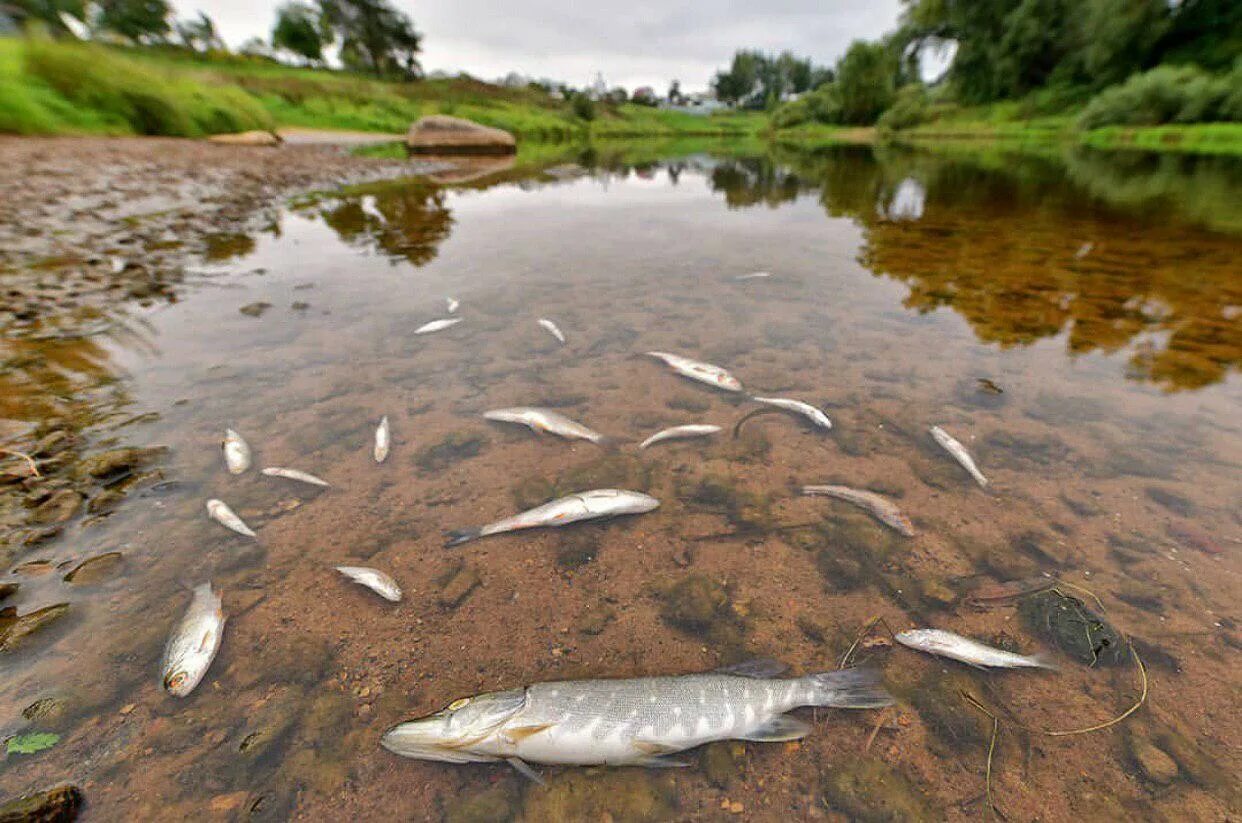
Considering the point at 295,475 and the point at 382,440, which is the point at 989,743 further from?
the point at 295,475

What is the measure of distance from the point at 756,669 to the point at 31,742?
3.00m

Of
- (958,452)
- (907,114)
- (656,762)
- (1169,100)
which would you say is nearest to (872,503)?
(958,452)

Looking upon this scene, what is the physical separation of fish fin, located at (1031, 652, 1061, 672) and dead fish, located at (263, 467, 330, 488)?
4.23m

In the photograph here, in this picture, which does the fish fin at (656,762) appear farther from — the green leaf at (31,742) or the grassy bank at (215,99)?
the grassy bank at (215,99)

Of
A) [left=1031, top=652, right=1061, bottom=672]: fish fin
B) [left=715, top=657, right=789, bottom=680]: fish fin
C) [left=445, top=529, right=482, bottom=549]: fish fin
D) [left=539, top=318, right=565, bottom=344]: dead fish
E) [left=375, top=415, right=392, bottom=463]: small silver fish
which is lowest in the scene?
[left=1031, top=652, right=1061, bottom=672]: fish fin

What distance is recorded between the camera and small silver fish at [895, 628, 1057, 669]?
7.55 ft

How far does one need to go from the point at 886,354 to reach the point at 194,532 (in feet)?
19.7

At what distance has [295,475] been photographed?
3.46 meters

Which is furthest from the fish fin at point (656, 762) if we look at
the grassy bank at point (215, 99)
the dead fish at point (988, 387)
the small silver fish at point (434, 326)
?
the grassy bank at point (215, 99)

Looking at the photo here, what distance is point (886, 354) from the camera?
522 cm

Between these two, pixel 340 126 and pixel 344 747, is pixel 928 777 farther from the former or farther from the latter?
pixel 340 126

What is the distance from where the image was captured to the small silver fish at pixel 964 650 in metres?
2.30

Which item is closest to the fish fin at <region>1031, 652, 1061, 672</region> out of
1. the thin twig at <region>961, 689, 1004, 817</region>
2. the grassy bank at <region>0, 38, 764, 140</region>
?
the thin twig at <region>961, 689, 1004, 817</region>

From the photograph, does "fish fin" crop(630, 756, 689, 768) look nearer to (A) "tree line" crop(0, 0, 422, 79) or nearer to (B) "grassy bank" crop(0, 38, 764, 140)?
(B) "grassy bank" crop(0, 38, 764, 140)
